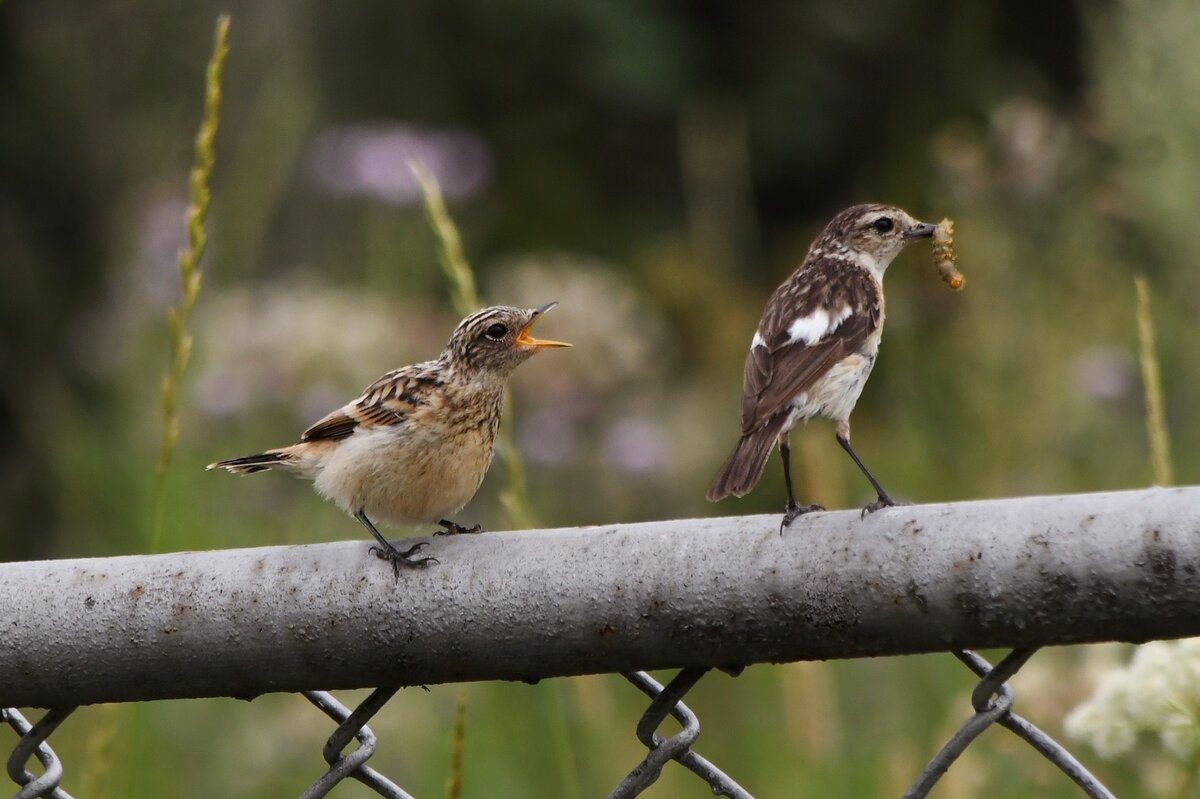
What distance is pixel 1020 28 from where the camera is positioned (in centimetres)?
1326

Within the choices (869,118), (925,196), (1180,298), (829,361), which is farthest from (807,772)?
(869,118)

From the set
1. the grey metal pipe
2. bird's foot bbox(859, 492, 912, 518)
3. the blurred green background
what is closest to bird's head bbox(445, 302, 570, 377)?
the blurred green background

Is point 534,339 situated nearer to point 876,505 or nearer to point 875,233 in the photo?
point 875,233

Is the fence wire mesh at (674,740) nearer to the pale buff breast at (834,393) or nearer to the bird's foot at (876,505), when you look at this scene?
the bird's foot at (876,505)

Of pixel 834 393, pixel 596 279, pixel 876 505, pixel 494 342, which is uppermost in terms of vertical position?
pixel 596 279

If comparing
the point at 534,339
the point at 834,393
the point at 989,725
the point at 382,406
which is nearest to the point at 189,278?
the point at 382,406

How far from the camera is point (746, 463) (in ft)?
8.63

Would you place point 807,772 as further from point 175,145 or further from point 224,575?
point 175,145

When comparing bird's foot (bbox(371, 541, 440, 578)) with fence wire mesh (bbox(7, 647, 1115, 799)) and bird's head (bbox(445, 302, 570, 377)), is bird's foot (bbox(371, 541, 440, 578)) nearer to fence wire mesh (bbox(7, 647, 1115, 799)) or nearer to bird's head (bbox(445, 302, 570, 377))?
fence wire mesh (bbox(7, 647, 1115, 799))

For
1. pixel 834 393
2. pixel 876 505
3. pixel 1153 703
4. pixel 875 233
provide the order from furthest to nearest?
pixel 875 233 → pixel 834 393 → pixel 1153 703 → pixel 876 505

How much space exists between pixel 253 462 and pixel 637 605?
5.48 ft

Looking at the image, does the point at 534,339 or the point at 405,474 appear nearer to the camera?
the point at 405,474

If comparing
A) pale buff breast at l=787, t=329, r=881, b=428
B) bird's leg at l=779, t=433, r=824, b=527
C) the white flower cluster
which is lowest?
the white flower cluster

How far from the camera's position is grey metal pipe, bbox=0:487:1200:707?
1430 mm
